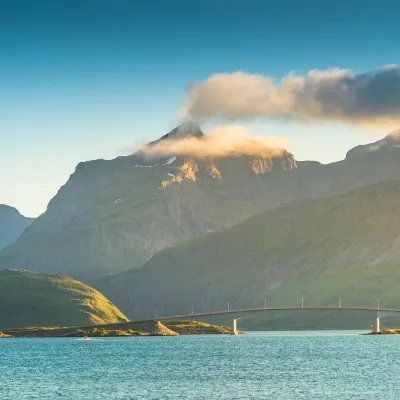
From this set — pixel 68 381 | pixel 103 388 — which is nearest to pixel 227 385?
pixel 103 388

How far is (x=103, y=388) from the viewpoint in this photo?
7008 inches

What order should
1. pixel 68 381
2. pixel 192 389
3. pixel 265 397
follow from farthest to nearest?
pixel 68 381 < pixel 192 389 < pixel 265 397

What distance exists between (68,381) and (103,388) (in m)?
20.6

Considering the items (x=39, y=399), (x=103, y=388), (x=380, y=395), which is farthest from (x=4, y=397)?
(x=380, y=395)

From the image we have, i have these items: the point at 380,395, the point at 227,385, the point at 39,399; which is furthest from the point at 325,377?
the point at 39,399

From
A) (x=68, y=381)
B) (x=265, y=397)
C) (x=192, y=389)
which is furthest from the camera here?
(x=68, y=381)

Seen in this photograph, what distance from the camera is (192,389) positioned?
571ft

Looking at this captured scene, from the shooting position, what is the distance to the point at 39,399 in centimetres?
15825

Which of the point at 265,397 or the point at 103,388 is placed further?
the point at 103,388

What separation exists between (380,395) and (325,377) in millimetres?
38933

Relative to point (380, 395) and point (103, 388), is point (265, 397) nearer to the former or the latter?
point (380, 395)

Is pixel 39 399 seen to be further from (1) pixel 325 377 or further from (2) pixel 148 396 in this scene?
(1) pixel 325 377

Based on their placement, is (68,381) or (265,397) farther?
(68,381)

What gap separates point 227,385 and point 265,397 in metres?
24.5
